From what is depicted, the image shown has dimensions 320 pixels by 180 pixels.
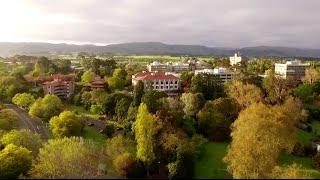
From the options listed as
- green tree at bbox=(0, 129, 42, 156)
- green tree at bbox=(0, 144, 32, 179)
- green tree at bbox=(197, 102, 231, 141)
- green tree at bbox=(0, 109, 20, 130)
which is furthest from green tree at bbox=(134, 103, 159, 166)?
green tree at bbox=(0, 109, 20, 130)

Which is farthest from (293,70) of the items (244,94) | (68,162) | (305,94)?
(68,162)

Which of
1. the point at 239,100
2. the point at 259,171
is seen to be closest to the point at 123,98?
the point at 239,100

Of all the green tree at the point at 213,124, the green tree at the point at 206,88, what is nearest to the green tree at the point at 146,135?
the green tree at the point at 213,124

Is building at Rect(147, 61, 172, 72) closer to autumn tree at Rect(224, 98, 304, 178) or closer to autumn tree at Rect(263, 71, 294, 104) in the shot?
autumn tree at Rect(263, 71, 294, 104)

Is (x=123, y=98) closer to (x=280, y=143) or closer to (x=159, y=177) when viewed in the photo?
(x=159, y=177)

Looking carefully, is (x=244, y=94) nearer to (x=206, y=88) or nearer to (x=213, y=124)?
(x=206, y=88)

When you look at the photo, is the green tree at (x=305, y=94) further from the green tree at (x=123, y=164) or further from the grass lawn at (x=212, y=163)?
the green tree at (x=123, y=164)

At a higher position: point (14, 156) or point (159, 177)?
point (14, 156)
